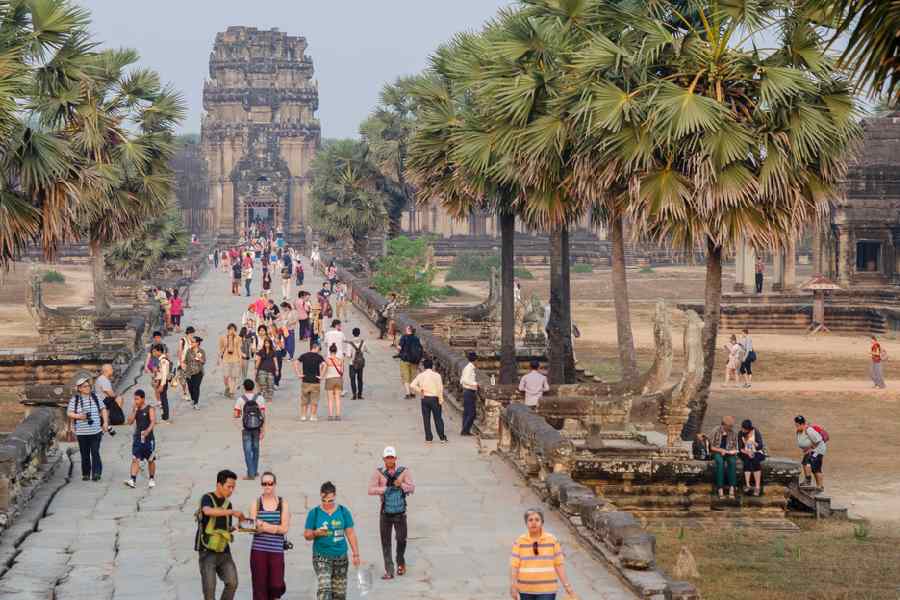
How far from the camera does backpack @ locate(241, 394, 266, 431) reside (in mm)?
17750

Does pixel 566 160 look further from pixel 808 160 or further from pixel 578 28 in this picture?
pixel 808 160

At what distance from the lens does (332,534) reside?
11898 mm

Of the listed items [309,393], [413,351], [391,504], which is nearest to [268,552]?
[391,504]

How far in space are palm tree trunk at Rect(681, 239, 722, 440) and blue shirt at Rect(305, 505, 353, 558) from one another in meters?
8.79

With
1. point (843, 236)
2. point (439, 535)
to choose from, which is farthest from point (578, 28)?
point (843, 236)

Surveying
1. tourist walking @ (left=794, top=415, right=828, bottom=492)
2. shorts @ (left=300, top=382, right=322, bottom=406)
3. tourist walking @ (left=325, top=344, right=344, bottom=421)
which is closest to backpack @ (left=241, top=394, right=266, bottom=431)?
shorts @ (left=300, top=382, right=322, bottom=406)

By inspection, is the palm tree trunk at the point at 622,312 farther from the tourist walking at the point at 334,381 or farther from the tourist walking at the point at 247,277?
the tourist walking at the point at 247,277

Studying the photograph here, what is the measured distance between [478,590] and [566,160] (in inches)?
397

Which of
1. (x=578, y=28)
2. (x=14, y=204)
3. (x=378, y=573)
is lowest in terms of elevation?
(x=378, y=573)

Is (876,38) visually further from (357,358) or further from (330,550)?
(357,358)

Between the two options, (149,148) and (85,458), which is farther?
(149,148)

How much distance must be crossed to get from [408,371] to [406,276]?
17540mm

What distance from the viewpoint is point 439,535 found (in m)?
15.0

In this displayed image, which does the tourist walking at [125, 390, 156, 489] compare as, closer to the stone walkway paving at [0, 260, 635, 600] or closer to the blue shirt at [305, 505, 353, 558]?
the stone walkway paving at [0, 260, 635, 600]
